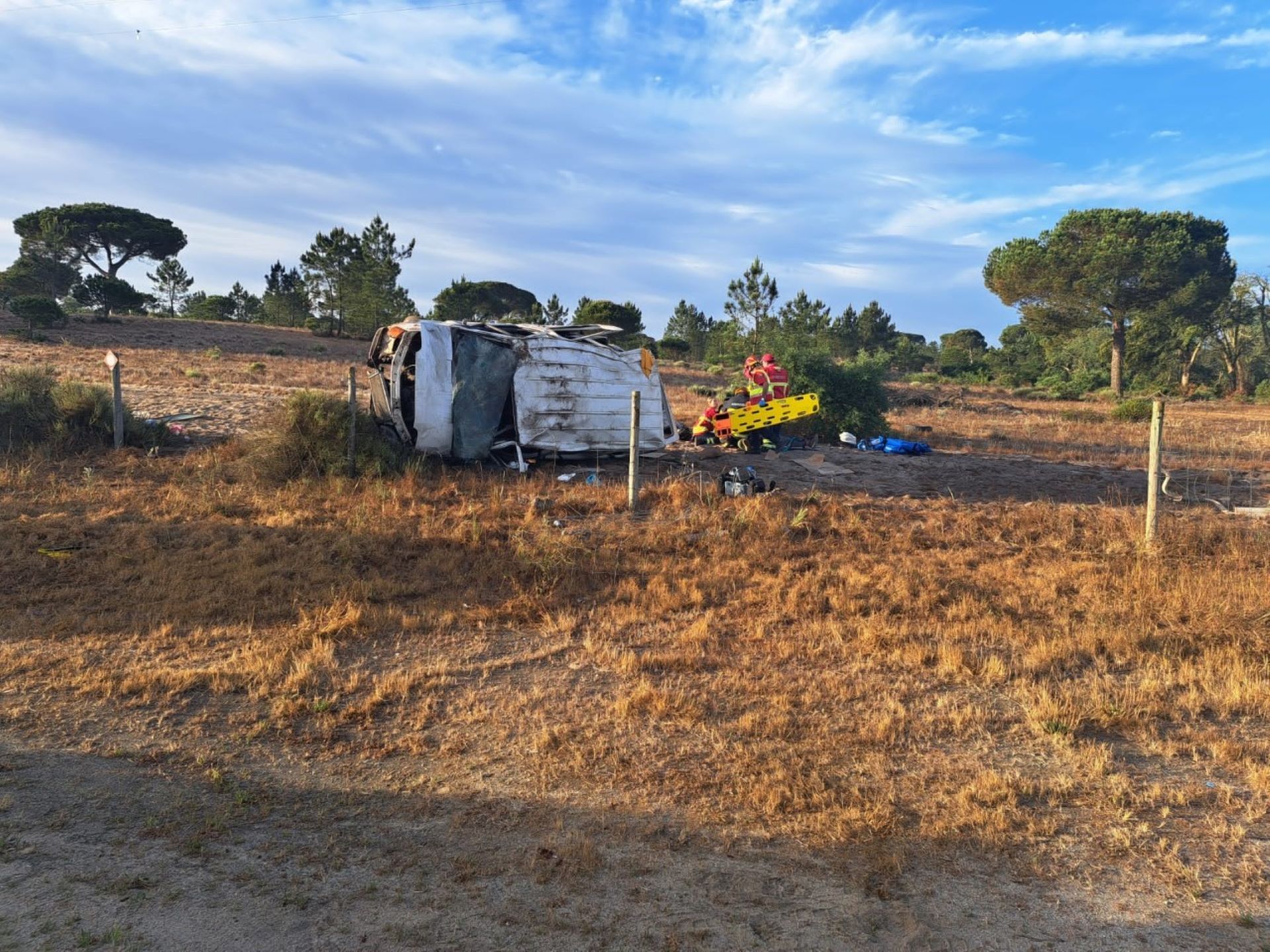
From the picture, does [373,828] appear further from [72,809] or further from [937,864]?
[937,864]

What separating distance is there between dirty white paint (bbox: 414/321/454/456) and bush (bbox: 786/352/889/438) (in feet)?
27.5

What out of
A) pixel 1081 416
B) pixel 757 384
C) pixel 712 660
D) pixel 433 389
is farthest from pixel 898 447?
pixel 1081 416

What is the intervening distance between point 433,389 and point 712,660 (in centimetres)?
730

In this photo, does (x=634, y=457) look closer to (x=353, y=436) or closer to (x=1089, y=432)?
(x=353, y=436)

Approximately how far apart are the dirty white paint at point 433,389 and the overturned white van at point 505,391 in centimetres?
1

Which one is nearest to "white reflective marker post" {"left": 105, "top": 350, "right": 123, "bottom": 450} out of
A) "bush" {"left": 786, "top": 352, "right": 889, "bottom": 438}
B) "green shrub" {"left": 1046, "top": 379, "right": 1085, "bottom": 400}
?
"bush" {"left": 786, "top": 352, "right": 889, "bottom": 438}

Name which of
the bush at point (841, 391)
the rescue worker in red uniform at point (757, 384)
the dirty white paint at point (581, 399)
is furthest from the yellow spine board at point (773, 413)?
the bush at point (841, 391)

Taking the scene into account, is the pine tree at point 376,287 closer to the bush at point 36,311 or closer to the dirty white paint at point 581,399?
the bush at point 36,311

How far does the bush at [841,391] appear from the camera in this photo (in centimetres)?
1705

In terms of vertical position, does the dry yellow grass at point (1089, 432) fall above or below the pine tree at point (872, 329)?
below

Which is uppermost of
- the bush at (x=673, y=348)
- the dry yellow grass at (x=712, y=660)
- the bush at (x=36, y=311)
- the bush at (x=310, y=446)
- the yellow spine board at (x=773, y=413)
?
the bush at (x=673, y=348)

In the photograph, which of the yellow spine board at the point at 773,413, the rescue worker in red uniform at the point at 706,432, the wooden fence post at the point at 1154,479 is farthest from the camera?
the rescue worker in red uniform at the point at 706,432

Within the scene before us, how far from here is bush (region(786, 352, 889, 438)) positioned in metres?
17.0

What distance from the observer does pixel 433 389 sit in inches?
448
